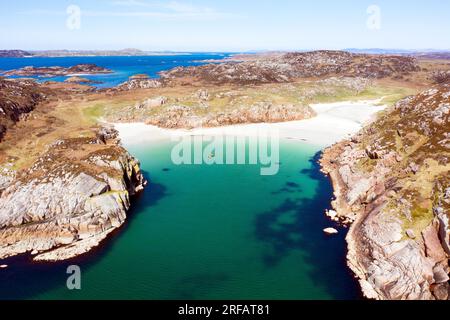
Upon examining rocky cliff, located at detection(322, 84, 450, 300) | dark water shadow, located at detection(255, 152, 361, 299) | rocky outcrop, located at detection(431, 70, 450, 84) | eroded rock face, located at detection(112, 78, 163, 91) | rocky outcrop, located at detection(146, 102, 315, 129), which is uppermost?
rocky outcrop, located at detection(431, 70, 450, 84)

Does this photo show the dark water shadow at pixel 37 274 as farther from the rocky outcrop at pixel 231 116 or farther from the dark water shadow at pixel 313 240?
the rocky outcrop at pixel 231 116

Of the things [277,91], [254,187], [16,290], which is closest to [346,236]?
[254,187]

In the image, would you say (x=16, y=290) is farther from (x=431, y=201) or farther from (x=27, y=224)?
(x=431, y=201)

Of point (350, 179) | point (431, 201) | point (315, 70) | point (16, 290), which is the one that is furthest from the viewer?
point (315, 70)

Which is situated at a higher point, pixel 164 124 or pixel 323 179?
pixel 164 124

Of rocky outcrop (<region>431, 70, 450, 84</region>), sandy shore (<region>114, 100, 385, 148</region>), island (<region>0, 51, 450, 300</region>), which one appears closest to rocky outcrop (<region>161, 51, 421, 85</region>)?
rocky outcrop (<region>431, 70, 450, 84</region>)

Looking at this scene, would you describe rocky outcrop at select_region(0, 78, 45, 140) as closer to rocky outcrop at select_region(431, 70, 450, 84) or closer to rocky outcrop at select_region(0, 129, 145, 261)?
rocky outcrop at select_region(0, 129, 145, 261)

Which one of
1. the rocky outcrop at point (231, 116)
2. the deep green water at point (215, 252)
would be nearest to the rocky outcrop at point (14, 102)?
the rocky outcrop at point (231, 116)
